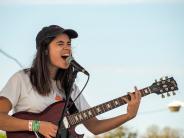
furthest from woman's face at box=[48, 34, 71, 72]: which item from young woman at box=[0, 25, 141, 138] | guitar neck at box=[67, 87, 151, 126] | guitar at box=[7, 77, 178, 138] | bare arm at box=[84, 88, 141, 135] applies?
bare arm at box=[84, 88, 141, 135]

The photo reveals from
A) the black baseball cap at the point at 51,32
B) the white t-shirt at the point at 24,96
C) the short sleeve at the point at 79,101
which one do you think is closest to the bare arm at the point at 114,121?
the short sleeve at the point at 79,101

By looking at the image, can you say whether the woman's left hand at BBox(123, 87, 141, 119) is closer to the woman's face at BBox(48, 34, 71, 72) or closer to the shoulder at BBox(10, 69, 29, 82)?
the woman's face at BBox(48, 34, 71, 72)

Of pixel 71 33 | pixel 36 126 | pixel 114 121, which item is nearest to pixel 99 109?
pixel 114 121

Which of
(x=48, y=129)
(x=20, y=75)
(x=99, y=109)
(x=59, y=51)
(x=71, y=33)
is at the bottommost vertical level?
(x=48, y=129)

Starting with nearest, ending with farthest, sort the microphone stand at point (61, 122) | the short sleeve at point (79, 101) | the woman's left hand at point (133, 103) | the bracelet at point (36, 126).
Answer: the microphone stand at point (61, 122), the bracelet at point (36, 126), the woman's left hand at point (133, 103), the short sleeve at point (79, 101)

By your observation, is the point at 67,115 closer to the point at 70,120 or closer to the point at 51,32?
the point at 70,120

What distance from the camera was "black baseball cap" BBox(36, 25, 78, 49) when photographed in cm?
360

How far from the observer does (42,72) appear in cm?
360

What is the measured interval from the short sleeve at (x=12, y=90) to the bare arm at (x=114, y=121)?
23.5 inches

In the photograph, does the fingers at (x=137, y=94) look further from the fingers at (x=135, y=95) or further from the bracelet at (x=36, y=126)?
the bracelet at (x=36, y=126)

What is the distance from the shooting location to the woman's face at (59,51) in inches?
137

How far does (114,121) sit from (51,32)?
2.67 ft

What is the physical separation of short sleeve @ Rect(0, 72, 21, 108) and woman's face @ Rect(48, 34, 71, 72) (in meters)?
0.28

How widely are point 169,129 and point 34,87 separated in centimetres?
885
